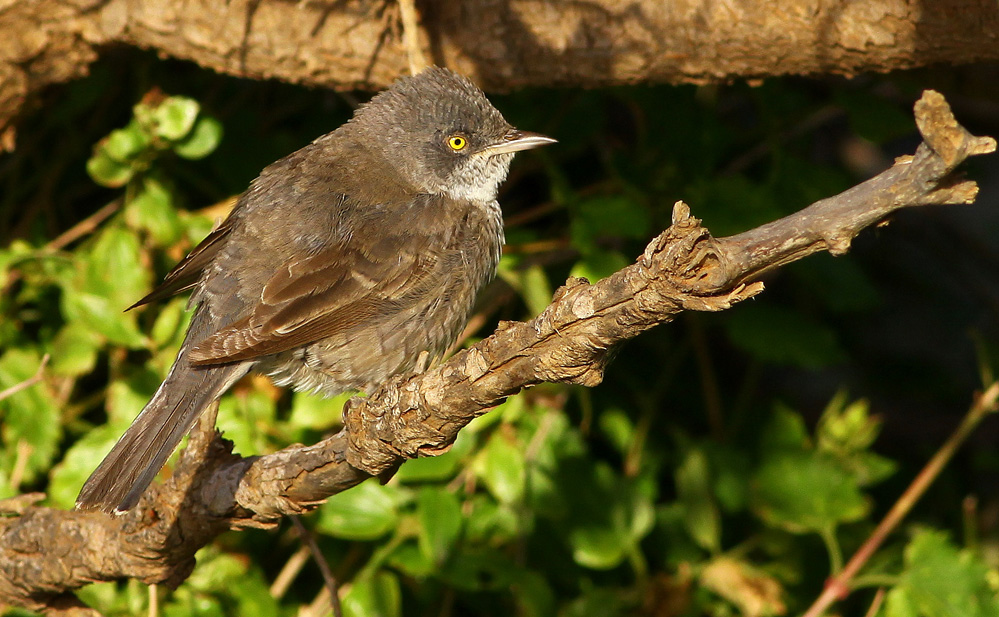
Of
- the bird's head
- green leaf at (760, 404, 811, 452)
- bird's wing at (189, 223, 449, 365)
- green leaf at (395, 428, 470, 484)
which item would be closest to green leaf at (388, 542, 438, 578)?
green leaf at (395, 428, 470, 484)

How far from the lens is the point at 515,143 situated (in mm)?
3832

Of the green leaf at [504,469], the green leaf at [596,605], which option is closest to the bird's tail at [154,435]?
the green leaf at [504,469]

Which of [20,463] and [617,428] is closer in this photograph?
[20,463]

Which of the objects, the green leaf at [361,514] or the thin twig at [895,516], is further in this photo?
the thin twig at [895,516]

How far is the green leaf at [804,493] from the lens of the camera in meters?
Answer: 4.12

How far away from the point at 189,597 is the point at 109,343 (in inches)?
45.0

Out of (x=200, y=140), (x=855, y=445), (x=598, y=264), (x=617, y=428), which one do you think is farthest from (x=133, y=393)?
(x=855, y=445)

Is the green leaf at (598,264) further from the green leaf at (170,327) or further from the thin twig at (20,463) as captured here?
the thin twig at (20,463)

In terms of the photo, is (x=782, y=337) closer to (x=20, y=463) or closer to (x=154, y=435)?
(x=154, y=435)

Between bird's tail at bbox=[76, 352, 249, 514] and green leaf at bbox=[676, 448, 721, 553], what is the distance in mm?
2184

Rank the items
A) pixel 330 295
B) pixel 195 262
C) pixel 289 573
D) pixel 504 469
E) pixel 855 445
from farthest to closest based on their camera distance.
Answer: pixel 855 445 → pixel 289 573 → pixel 504 469 → pixel 195 262 → pixel 330 295

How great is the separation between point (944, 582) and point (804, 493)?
0.71 meters

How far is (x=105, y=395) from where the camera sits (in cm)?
428

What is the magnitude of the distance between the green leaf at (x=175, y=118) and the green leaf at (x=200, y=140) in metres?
0.07
